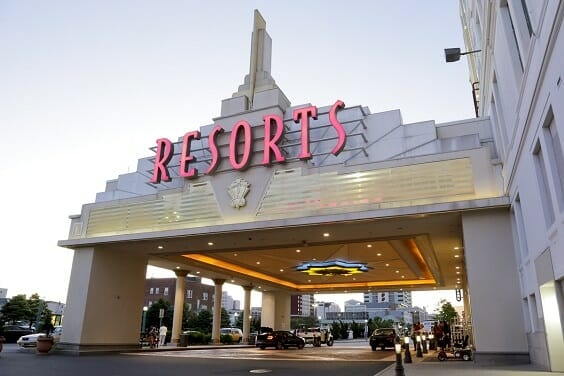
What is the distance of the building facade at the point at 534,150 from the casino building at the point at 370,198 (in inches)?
1.9

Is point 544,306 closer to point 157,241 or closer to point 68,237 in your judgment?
point 157,241

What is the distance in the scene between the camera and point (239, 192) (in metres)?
18.7

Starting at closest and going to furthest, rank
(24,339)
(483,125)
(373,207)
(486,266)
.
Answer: (486,266)
(373,207)
(483,125)
(24,339)

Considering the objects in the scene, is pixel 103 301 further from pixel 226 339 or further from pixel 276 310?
pixel 276 310

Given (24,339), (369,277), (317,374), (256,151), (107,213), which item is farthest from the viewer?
(369,277)

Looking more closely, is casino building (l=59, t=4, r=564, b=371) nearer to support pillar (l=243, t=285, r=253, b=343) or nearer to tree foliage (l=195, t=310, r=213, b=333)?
support pillar (l=243, t=285, r=253, b=343)

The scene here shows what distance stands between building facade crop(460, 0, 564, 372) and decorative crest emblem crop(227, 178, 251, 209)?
9317 millimetres

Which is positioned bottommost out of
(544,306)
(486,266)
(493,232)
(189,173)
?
(544,306)

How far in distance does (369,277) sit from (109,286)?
19.8 metres

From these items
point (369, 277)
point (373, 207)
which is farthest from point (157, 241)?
point (369, 277)

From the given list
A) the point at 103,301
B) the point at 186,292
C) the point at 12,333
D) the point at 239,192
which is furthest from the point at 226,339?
the point at 186,292

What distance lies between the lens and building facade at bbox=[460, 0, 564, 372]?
7914 mm

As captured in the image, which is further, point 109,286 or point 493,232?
point 109,286

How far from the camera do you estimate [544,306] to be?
34.0ft
